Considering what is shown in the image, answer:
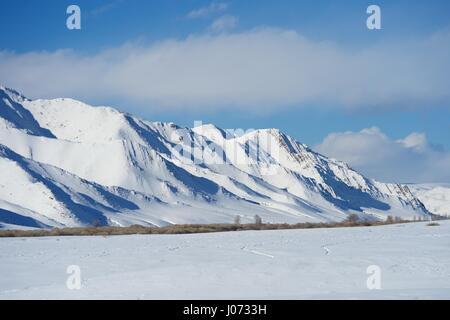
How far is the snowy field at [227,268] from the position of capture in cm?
2175

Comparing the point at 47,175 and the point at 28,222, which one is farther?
the point at 47,175

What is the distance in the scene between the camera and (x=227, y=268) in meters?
27.5

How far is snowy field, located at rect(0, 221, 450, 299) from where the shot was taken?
21.8m

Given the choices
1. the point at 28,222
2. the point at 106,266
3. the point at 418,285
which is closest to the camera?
the point at 418,285

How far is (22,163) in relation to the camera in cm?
15600

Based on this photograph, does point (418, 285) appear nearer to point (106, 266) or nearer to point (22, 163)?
point (106, 266)
